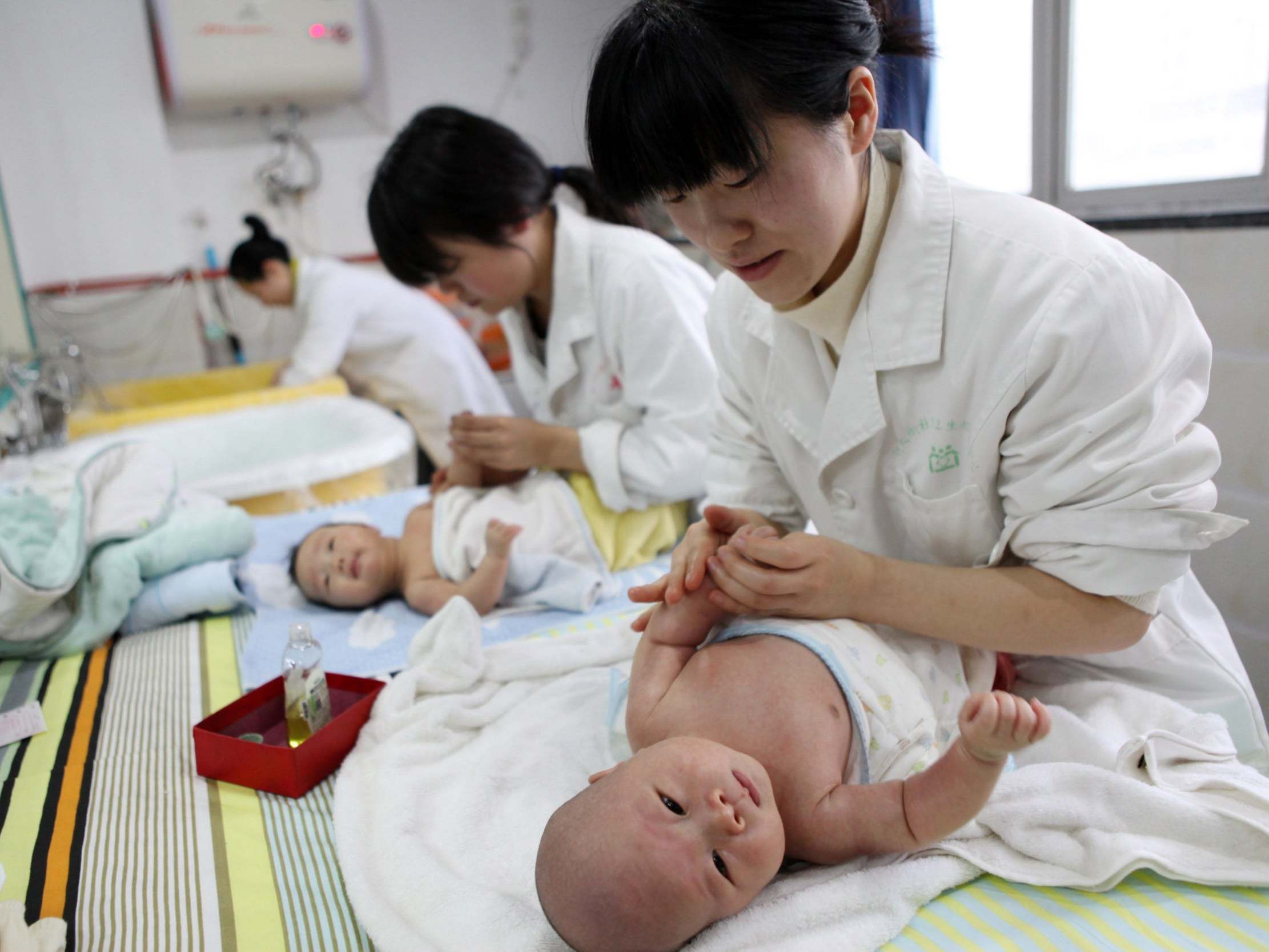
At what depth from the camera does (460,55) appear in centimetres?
431

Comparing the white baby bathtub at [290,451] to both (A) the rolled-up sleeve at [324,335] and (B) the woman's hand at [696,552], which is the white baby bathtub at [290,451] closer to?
(A) the rolled-up sleeve at [324,335]

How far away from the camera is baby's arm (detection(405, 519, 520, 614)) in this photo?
5.54ft

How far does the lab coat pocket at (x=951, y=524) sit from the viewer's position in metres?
1.02

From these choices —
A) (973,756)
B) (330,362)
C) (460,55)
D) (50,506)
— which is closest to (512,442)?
(50,506)

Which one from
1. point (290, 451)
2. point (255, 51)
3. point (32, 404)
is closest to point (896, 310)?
point (290, 451)

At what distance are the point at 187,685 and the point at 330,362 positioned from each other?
209 centimetres

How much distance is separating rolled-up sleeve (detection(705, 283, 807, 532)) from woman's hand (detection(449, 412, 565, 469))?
589 millimetres

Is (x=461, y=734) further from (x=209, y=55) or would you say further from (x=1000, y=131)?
(x=209, y=55)

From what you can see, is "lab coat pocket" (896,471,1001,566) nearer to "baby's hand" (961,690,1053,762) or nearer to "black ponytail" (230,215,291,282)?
"baby's hand" (961,690,1053,762)

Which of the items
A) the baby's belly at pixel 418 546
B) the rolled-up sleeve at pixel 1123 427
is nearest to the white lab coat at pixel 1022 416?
the rolled-up sleeve at pixel 1123 427

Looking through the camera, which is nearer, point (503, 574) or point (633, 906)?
point (633, 906)

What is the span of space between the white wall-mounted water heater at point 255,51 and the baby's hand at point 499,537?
2.93 meters

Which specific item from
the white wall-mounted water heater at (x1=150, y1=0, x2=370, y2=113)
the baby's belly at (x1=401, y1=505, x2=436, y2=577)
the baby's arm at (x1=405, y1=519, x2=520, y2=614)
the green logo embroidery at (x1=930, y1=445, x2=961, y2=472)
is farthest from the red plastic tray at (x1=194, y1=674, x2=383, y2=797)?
the white wall-mounted water heater at (x1=150, y1=0, x2=370, y2=113)

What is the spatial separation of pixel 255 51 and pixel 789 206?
3522mm
